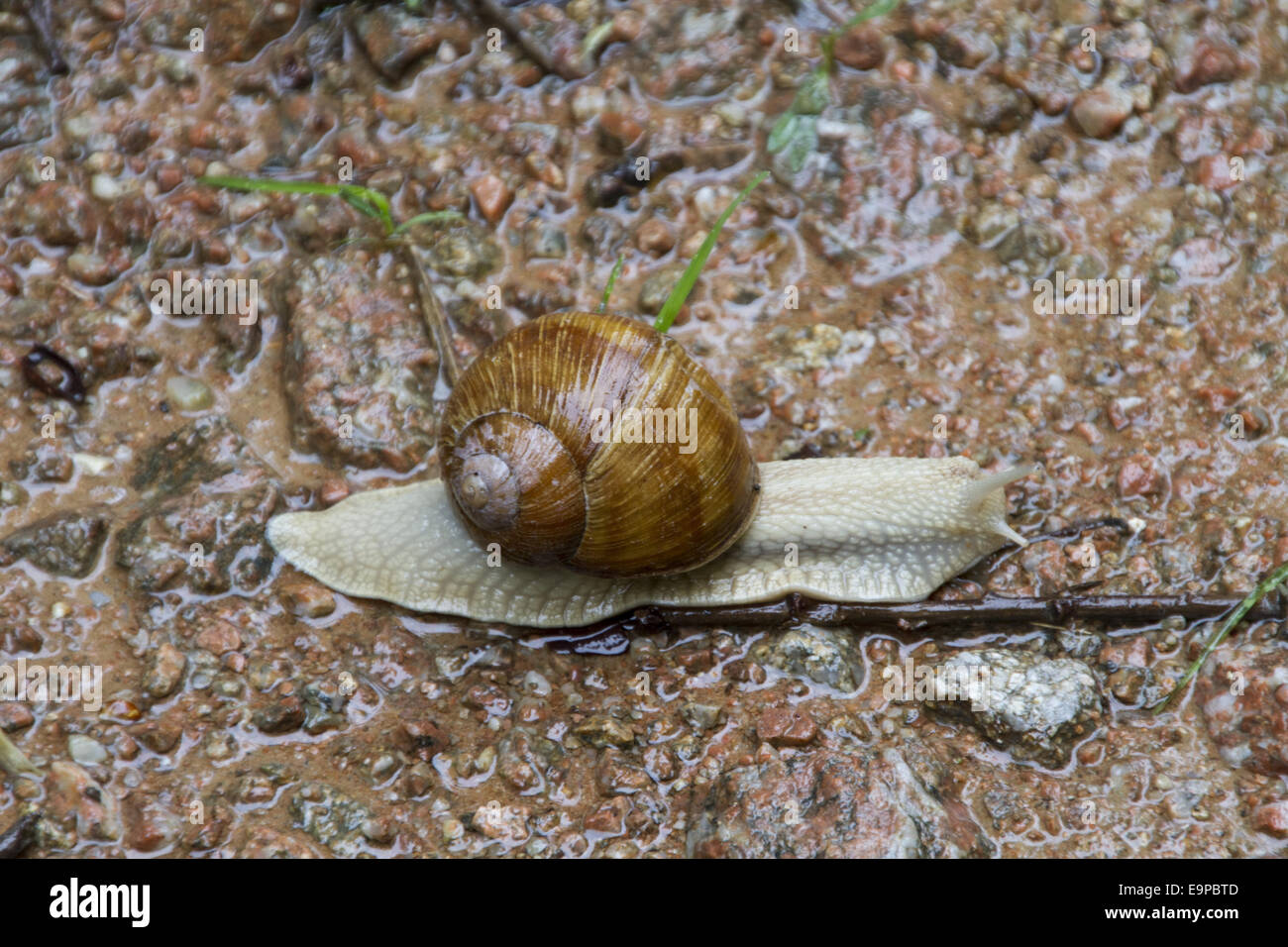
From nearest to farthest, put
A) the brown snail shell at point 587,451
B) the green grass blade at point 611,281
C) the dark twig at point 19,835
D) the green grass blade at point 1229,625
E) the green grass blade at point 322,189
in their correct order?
the dark twig at point 19,835
the brown snail shell at point 587,451
the green grass blade at point 1229,625
the green grass blade at point 611,281
the green grass blade at point 322,189

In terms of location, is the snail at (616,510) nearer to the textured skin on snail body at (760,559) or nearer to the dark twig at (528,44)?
the textured skin on snail body at (760,559)

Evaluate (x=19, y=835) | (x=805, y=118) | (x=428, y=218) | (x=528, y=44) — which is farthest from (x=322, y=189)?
(x=19, y=835)

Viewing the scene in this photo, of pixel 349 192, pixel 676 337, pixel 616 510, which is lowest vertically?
pixel 616 510

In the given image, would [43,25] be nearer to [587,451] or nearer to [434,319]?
[434,319]

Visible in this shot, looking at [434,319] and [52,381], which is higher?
[434,319]

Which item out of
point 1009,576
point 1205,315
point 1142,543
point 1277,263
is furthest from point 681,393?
point 1277,263

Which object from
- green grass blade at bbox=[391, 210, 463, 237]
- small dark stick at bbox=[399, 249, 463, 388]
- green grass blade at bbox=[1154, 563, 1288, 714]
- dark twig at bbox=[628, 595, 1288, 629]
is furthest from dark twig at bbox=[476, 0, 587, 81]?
green grass blade at bbox=[1154, 563, 1288, 714]

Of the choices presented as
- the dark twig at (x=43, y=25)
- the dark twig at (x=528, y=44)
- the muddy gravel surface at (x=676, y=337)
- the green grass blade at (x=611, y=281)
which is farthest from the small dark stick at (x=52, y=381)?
the dark twig at (x=528, y=44)
